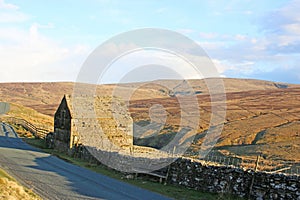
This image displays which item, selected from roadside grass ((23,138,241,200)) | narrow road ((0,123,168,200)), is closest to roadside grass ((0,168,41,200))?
narrow road ((0,123,168,200))

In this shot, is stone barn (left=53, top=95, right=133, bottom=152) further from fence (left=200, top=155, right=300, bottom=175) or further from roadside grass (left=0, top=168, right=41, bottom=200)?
roadside grass (left=0, top=168, right=41, bottom=200)

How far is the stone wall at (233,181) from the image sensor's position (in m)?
14.1

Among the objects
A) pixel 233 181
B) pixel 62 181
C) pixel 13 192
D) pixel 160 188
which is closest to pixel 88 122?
pixel 62 181

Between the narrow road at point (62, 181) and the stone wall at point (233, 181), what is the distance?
7.26ft

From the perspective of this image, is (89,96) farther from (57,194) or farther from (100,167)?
(57,194)

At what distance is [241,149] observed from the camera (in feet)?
124

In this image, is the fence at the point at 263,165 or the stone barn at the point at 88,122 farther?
the stone barn at the point at 88,122

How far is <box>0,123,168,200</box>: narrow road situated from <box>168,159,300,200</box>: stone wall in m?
2.21

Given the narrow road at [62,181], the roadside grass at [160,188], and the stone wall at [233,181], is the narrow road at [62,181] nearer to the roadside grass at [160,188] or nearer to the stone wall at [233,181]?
the roadside grass at [160,188]

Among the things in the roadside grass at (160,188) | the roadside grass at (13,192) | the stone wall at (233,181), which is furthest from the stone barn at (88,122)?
the roadside grass at (13,192)

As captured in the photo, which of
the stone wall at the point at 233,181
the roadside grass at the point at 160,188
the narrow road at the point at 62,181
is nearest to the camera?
the stone wall at the point at 233,181

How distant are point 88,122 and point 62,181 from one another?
1230 centimetres

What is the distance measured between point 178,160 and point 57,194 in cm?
631

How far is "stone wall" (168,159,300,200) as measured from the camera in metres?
14.1
